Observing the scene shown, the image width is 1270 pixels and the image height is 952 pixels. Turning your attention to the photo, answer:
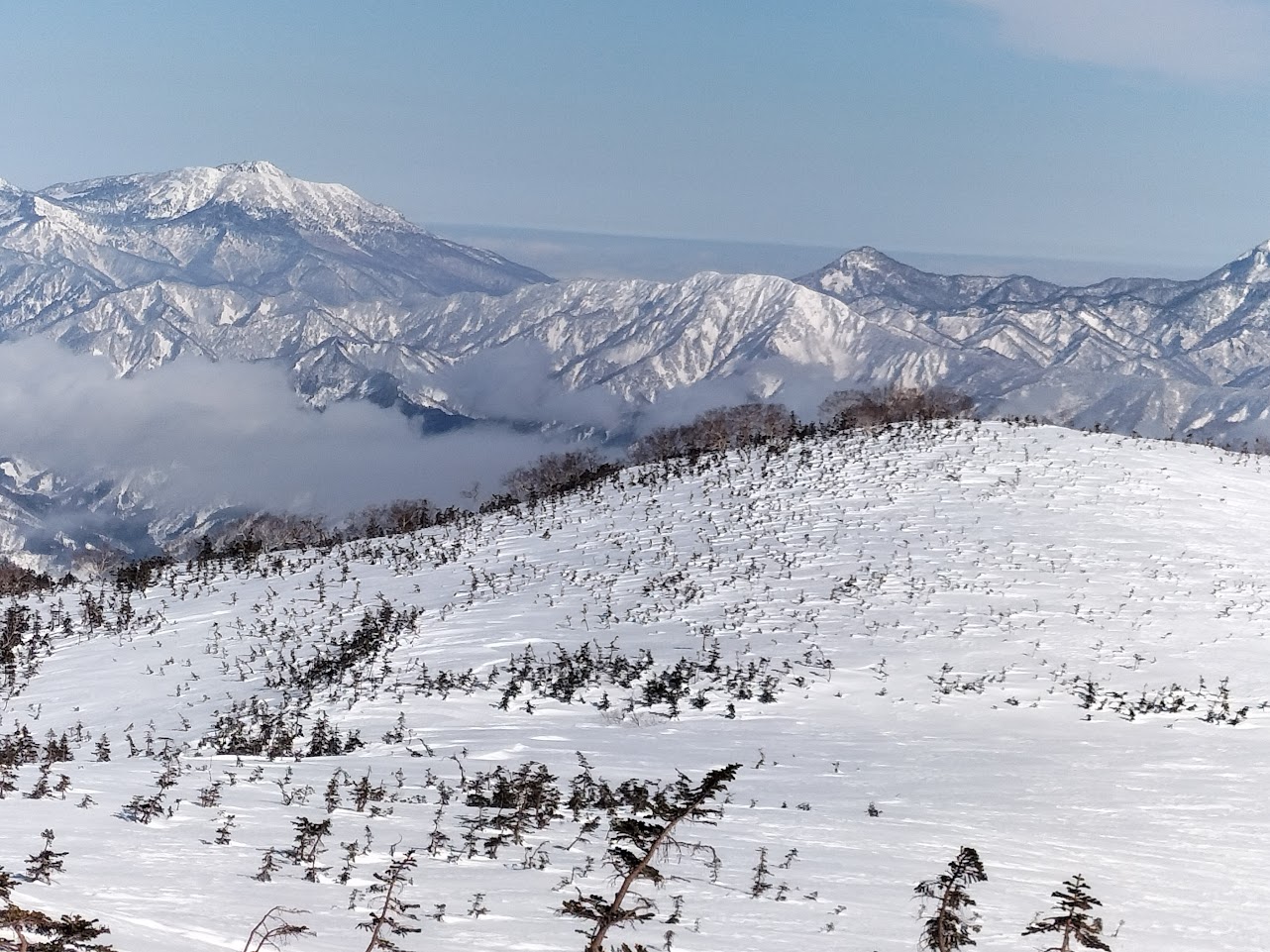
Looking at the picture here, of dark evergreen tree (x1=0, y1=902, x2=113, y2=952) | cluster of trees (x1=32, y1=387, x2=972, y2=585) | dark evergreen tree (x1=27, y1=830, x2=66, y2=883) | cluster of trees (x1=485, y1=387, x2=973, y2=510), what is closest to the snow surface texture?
A: dark evergreen tree (x1=27, y1=830, x2=66, y2=883)

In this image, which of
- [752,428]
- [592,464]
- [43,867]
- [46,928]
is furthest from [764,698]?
[592,464]

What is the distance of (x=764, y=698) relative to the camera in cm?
2170

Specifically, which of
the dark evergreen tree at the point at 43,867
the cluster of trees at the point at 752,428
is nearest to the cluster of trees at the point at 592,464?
the cluster of trees at the point at 752,428

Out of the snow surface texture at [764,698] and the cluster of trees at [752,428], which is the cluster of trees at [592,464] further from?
the snow surface texture at [764,698]

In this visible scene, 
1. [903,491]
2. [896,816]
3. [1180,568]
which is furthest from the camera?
[903,491]

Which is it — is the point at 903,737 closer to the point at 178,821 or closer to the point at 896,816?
the point at 896,816

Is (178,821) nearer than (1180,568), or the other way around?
(178,821)

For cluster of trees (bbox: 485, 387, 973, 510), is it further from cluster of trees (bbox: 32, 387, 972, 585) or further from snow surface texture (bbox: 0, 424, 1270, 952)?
snow surface texture (bbox: 0, 424, 1270, 952)

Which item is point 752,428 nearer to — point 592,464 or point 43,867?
point 592,464

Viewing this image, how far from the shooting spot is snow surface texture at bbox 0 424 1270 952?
11.2 m

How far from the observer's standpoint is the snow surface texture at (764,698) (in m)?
11.2

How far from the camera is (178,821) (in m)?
13.5

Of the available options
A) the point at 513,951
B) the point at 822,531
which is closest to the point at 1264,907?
the point at 513,951

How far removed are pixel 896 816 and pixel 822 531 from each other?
17697mm
